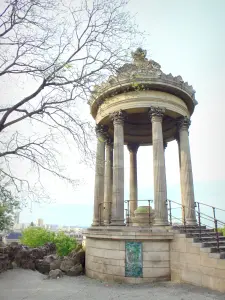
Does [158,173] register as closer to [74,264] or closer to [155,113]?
[155,113]

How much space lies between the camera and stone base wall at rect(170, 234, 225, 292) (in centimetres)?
1040

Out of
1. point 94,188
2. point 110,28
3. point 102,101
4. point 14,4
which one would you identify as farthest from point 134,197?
point 14,4

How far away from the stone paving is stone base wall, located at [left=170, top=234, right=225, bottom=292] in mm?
418

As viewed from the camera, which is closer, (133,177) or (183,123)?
(183,123)

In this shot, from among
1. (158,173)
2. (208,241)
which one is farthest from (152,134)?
(208,241)

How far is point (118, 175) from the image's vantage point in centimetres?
1587

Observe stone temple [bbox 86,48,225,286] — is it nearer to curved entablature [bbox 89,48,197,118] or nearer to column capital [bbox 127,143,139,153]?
curved entablature [bbox 89,48,197,118]

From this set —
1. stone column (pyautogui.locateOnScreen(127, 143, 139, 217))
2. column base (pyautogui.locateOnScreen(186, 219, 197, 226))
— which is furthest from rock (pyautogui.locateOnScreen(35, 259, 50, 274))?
column base (pyautogui.locateOnScreen(186, 219, 197, 226))

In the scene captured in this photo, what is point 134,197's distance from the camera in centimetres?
2292

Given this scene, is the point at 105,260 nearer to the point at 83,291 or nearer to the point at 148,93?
the point at 83,291

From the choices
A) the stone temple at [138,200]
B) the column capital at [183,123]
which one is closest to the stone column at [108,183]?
the stone temple at [138,200]

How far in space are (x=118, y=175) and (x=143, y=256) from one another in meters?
5.05

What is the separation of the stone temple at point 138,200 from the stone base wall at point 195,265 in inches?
2.8

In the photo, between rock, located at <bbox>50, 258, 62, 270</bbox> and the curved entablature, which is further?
the curved entablature
